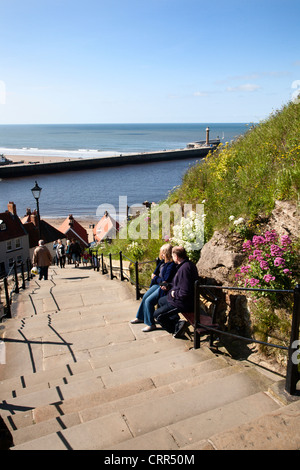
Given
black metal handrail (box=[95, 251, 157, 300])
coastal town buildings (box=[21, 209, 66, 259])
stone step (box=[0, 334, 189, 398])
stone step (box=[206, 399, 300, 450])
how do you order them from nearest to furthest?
stone step (box=[206, 399, 300, 450]) < stone step (box=[0, 334, 189, 398]) < black metal handrail (box=[95, 251, 157, 300]) < coastal town buildings (box=[21, 209, 66, 259])

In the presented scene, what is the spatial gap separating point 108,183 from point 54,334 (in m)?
68.8

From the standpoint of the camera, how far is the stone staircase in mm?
2672

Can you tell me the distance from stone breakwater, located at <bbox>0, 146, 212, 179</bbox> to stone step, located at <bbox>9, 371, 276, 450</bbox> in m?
88.0

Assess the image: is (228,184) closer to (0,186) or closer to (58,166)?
(0,186)

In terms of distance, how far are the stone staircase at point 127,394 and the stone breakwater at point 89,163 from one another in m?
85.6

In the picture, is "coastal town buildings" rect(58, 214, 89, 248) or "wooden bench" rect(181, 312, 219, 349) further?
"coastal town buildings" rect(58, 214, 89, 248)

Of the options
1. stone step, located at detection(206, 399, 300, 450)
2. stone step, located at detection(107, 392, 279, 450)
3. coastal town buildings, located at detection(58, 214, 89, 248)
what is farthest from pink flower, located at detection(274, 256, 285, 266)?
coastal town buildings, located at detection(58, 214, 89, 248)

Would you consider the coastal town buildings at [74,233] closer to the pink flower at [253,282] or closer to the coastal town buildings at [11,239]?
the coastal town buildings at [11,239]

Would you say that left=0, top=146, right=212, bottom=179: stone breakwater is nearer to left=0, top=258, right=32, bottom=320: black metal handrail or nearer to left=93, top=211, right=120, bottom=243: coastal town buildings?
left=93, top=211, right=120, bottom=243: coastal town buildings

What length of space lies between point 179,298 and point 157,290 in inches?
33.6

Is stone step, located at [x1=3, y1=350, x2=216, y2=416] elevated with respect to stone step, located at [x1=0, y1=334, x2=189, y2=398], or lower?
elevated

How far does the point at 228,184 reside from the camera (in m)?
8.88

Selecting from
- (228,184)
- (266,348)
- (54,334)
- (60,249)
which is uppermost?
(228,184)
